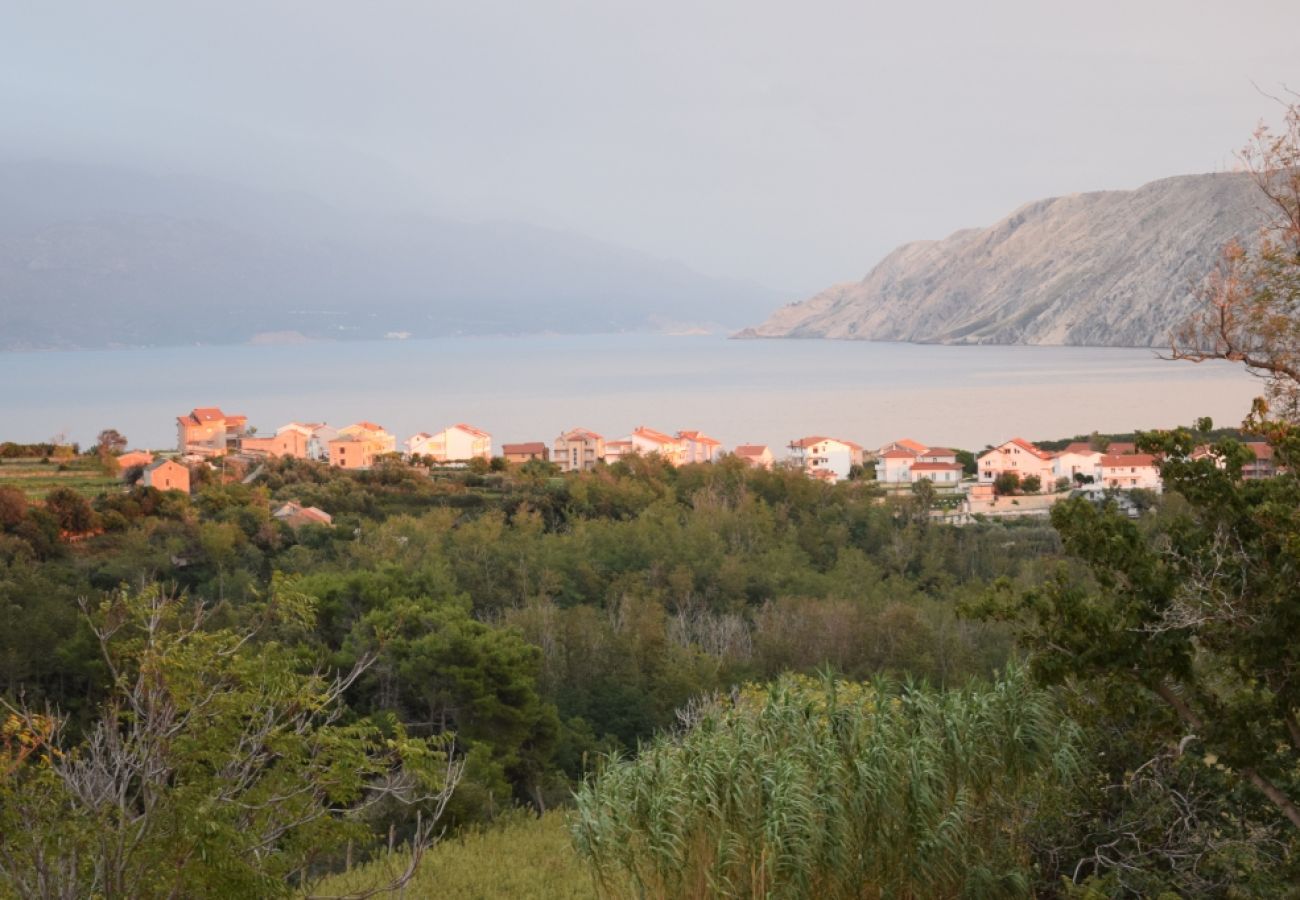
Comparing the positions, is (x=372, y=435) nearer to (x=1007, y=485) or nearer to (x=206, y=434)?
(x=206, y=434)

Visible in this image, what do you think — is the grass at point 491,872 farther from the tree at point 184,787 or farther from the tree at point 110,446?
the tree at point 110,446

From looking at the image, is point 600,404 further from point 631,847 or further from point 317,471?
point 631,847

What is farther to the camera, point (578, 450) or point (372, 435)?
point (578, 450)

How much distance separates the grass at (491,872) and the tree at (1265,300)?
432 centimetres

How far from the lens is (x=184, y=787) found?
423 centimetres

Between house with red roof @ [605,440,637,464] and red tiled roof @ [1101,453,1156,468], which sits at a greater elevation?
house with red roof @ [605,440,637,464]

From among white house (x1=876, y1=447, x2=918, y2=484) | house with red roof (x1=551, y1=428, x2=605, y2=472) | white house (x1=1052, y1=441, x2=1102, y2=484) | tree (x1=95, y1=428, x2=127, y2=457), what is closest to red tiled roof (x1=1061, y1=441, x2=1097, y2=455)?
white house (x1=1052, y1=441, x2=1102, y2=484)

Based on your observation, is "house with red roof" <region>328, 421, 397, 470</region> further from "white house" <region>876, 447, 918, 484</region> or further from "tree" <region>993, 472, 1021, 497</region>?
"tree" <region>993, 472, 1021, 497</region>

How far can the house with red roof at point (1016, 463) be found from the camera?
130 feet

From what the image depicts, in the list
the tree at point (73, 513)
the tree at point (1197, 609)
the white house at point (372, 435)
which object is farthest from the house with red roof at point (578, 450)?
the tree at point (1197, 609)

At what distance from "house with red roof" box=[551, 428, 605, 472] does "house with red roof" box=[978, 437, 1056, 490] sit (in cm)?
1272

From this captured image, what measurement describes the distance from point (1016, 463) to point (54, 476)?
2791 cm

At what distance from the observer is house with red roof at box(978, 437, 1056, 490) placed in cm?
3962

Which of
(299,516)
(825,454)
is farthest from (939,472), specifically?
(299,516)
